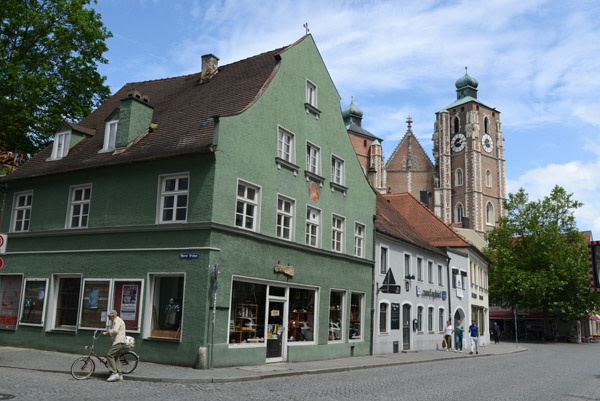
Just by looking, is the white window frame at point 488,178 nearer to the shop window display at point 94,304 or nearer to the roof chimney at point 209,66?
the roof chimney at point 209,66

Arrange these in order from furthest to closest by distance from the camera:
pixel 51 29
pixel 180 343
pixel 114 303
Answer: pixel 51 29 < pixel 114 303 < pixel 180 343

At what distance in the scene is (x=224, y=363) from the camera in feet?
50.1

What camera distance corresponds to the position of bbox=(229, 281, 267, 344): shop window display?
16078 millimetres

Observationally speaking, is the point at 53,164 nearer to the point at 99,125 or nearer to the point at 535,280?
the point at 99,125

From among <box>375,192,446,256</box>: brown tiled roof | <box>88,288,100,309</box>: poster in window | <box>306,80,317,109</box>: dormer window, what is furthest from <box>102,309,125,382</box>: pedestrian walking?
<box>375,192,446,256</box>: brown tiled roof

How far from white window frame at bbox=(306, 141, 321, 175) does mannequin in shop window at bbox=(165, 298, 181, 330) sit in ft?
23.8

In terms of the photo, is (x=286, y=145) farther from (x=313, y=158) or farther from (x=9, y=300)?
(x=9, y=300)

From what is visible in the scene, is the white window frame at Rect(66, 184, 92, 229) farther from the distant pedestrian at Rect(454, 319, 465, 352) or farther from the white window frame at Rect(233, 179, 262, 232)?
the distant pedestrian at Rect(454, 319, 465, 352)

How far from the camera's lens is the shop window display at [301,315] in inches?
739

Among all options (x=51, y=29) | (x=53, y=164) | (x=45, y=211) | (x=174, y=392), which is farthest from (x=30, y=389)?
(x=51, y=29)

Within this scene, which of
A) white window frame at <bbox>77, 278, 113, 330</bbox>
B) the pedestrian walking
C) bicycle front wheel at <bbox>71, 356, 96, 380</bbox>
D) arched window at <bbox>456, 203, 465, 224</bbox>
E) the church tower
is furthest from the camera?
arched window at <bbox>456, 203, 465, 224</bbox>

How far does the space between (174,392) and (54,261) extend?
9.14 m

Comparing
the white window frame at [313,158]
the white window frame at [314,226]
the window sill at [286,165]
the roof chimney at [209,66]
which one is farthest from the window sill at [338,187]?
the roof chimney at [209,66]

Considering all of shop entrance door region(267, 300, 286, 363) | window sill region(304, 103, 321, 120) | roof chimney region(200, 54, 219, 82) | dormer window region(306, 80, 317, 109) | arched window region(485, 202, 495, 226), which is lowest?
shop entrance door region(267, 300, 286, 363)
